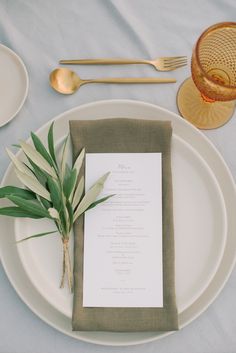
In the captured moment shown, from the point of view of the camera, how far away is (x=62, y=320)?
0.56 m

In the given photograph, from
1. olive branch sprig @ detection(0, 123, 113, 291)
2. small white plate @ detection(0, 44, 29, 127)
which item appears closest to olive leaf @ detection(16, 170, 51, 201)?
olive branch sprig @ detection(0, 123, 113, 291)

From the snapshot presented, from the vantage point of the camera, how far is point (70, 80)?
620 millimetres

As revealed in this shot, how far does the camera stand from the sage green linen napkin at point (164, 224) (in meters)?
0.54

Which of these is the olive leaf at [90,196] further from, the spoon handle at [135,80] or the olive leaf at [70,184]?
the spoon handle at [135,80]

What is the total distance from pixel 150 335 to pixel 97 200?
0.17 metres

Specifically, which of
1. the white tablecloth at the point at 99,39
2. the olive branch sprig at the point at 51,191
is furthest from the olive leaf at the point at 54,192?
the white tablecloth at the point at 99,39

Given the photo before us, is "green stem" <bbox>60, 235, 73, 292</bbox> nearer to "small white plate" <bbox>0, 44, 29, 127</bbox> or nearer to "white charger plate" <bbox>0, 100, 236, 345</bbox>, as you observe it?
"white charger plate" <bbox>0, 100, 236, 345</bbox>

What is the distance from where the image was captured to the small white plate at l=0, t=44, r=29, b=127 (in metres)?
0.61

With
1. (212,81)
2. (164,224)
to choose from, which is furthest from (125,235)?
(212,81)

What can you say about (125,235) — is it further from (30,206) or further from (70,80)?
(70,80)

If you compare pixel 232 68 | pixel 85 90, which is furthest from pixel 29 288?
pixel 232 68

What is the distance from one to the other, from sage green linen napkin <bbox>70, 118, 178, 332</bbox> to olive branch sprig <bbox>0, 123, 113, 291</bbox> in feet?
0.07

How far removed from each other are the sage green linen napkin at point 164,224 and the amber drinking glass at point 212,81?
7 centimetres

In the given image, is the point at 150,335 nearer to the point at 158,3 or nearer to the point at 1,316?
the point at 1,316
